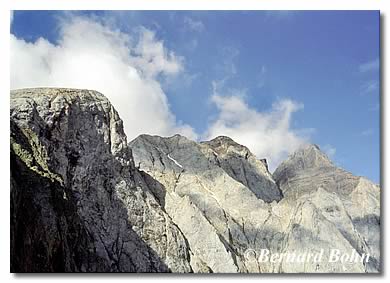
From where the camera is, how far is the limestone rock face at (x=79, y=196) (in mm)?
4938

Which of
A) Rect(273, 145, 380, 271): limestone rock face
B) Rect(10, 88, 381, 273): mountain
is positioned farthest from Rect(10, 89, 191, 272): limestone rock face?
Rect(273, 145, 380, 271): limestone rock face

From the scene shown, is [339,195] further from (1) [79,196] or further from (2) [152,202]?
(1) [79,196]

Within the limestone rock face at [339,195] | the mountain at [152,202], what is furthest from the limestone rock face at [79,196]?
the limestone rock face at [339,195]

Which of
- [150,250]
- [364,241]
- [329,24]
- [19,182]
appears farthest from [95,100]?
[364,241]

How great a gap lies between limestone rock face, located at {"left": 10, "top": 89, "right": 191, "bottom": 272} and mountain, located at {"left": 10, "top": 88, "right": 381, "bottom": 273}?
2 centimetres

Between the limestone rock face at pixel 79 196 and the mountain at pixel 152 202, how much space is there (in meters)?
0.02

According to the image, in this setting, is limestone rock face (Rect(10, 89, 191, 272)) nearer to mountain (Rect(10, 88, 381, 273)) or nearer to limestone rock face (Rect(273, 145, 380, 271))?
mountain (Rect(10, 88, 381, 273))

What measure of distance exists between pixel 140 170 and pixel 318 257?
15.2 feet

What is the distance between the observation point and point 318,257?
521 centimetres

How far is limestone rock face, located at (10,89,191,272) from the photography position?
4.94 meters

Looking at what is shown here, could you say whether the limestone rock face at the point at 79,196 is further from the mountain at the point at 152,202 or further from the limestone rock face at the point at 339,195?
the limestone rock face at the point at 339,195

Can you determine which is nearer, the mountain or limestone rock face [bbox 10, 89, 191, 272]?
limestone rock face [bbox 10, 89, 191, 272]
